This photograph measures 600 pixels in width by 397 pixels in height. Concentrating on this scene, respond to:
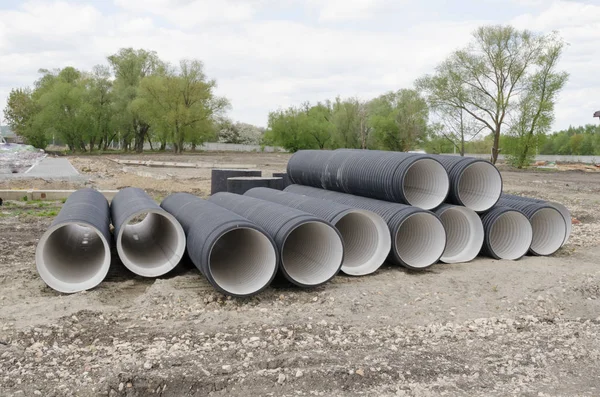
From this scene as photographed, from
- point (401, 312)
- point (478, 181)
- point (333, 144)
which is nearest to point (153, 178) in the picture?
point (478, 181)

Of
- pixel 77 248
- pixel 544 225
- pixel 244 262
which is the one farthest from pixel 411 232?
pixel 77 248

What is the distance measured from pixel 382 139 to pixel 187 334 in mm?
60419

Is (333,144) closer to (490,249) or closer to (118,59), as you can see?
(118,59)

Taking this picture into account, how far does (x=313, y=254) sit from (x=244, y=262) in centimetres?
90

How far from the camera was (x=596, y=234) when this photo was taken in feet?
35.6

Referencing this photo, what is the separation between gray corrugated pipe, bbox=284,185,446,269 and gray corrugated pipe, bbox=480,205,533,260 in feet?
3.49

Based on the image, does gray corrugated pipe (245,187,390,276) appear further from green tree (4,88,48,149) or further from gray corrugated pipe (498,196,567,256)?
green tree (4,88,48,149)

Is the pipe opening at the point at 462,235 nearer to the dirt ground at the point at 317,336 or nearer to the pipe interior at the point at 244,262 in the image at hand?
the dirt ground at the point at 317,336

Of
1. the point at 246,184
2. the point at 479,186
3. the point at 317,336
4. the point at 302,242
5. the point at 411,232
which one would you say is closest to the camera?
the point at 317,336

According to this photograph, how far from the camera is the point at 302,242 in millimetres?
7512

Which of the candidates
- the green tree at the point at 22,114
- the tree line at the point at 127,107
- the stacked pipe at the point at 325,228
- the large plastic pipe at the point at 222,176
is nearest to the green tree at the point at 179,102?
the tree line at the point at 127,107

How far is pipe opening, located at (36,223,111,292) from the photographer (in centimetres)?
645

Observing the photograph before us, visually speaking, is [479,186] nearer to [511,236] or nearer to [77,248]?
[511,236]

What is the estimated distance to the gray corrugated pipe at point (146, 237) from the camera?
6.95 m
